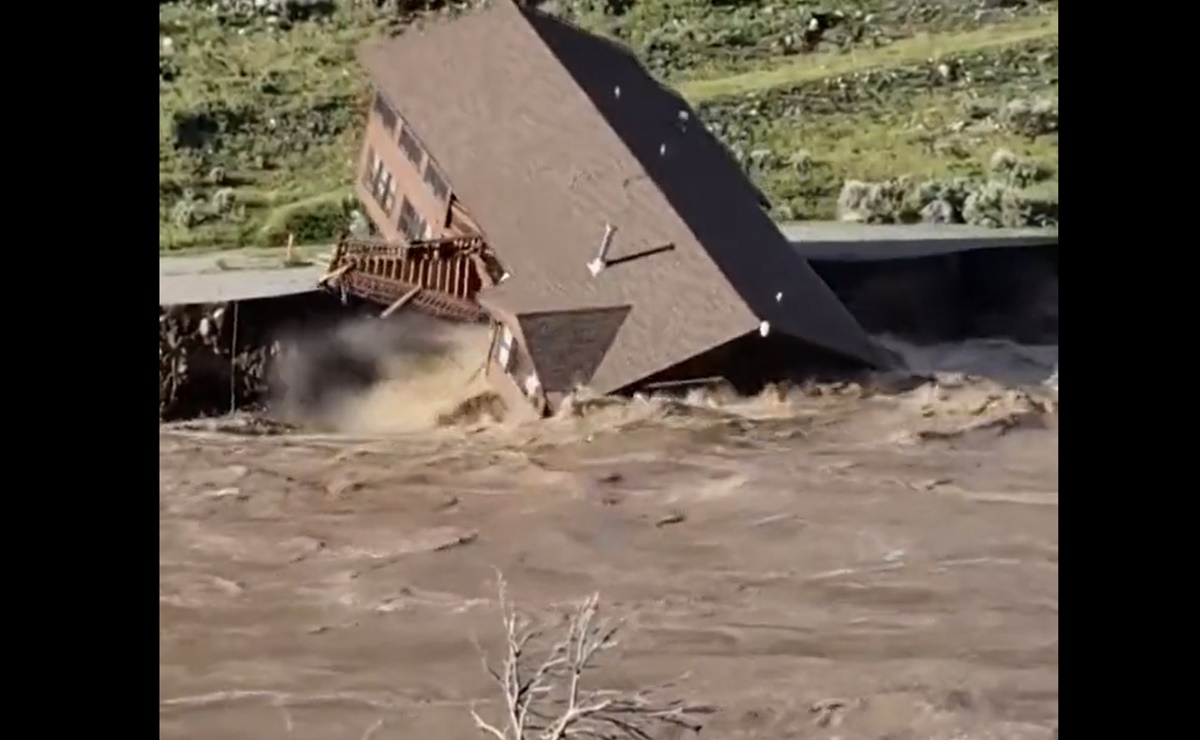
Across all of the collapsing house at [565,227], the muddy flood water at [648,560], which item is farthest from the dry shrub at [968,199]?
the muddy flood water at [648,560]

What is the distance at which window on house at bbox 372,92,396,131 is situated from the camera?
7.55 ft

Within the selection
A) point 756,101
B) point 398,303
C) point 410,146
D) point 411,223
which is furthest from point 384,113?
point 756,101

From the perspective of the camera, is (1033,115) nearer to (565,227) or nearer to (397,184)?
(565,227)

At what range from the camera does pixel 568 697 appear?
2148 millimetres

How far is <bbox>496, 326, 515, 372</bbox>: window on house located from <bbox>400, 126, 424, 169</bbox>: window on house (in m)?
0.28

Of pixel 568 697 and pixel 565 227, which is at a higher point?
pixel 565 227

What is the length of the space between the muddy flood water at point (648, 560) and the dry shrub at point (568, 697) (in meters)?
0.02

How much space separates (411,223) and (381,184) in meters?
0.08

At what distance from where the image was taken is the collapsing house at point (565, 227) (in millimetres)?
2248

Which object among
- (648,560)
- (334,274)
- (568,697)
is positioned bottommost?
(568,697)

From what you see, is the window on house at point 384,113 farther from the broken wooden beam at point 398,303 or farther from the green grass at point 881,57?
the green grass at point 881,57
